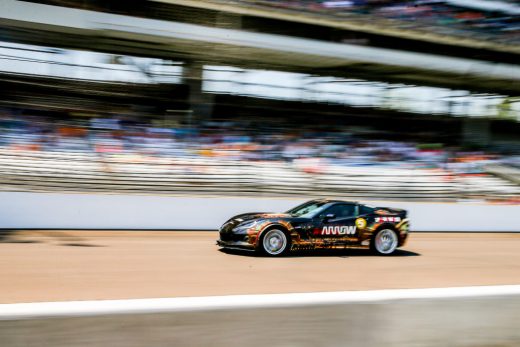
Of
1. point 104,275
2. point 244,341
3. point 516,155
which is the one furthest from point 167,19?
point 244,341

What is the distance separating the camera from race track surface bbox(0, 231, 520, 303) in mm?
7785

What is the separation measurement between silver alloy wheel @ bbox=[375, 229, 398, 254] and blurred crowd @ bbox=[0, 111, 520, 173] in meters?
6.61

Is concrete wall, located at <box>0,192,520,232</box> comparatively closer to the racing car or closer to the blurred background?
the blurred background

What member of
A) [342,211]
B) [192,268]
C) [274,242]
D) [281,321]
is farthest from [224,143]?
[281,321]

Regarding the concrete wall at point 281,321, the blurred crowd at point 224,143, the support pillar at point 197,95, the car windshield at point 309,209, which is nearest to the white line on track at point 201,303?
the concrete wall at point 281,321

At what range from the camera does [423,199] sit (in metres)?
18.5

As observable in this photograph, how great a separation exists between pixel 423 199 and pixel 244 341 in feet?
50.6

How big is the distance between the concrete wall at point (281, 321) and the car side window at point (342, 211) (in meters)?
6.90

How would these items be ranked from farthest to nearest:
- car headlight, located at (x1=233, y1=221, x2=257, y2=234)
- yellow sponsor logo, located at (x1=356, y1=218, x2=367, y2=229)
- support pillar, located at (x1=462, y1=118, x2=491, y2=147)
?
support pillar, located at (x1=462, y1=118, x2=491, y2=147), yellow sponsor logo, located at (x1=356, y1=218, x2=367, y2=229), car headlight, located at (x1=233, y1=221, x2=257, y2=234)

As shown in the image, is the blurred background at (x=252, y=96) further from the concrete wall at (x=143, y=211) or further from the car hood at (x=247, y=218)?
the car hood at (x=247, y=218)

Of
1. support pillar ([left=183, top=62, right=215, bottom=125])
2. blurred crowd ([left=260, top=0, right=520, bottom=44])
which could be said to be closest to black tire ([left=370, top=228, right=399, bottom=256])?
support pillar ([left=183, top=62, right=215, bottom=125])

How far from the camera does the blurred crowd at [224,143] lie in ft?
54.0

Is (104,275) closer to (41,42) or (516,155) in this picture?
(41,42)

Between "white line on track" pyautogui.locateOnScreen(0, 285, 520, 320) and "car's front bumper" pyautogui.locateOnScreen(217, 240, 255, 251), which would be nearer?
"white line on track" pyautogui.locateOnScreen(0, 285, 520, 320)
